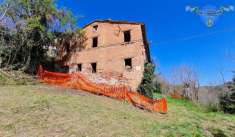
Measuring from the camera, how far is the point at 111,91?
2342 cm

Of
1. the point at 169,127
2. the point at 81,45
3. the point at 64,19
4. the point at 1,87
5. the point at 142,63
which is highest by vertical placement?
the point at 64,19

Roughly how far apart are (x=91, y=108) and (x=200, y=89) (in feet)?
140

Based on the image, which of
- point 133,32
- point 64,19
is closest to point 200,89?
point 133,32

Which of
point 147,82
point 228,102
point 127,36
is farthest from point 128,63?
point 228,102

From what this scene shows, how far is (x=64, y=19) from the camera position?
3281 centimetres

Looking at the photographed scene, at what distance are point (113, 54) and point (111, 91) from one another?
9.41 meters

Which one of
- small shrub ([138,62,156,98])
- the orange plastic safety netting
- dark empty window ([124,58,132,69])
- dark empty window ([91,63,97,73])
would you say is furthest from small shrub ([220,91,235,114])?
dark empty window ([91,63,97,73])

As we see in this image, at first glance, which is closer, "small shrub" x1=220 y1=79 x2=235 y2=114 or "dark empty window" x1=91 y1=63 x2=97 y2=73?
"small shrub" x1=220 y1=79 x2=235 y2=114

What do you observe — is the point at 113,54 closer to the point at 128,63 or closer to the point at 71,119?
the point at 128,63

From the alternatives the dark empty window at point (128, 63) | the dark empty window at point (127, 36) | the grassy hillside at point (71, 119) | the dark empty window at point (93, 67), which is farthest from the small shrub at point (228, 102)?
the dark empty window at point (93, 67)

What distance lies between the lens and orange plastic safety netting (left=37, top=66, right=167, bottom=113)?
72.7 ft

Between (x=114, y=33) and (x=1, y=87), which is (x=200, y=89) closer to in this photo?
(x=114, y=33)

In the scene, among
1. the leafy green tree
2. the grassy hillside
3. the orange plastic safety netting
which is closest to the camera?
the grassy hillside

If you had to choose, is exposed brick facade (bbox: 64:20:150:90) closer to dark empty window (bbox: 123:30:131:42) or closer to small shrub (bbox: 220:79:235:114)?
dark empty window (bbox: 123:30:131:42)
